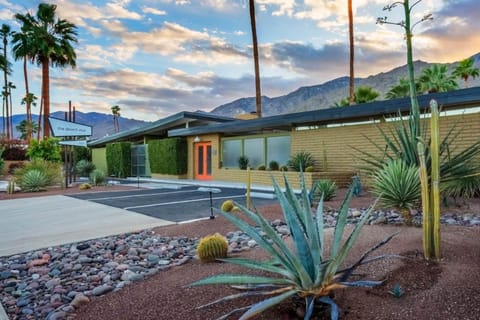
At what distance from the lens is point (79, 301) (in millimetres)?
3377

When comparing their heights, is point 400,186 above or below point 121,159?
below

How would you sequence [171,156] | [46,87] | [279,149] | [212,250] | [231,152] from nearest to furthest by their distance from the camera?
1. [212,250]
2. [279,149]
3. [231,152]
4. [171,156]
5. [46,87]

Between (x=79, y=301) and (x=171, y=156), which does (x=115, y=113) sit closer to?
(x=171, y=156)

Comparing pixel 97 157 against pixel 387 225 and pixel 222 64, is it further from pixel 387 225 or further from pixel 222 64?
pixel 387 225

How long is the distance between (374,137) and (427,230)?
980 cm

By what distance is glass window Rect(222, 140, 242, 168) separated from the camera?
18203 mm

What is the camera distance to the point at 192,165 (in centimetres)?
2125

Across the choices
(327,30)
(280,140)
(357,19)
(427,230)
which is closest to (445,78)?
(357,19)

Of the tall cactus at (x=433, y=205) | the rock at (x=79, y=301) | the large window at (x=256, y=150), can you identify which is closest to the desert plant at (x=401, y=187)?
the tall cactus at (x=433, y=205)

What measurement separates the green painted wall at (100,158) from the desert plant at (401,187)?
29.2 metres

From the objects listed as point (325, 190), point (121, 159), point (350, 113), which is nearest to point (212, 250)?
point (325, 190)

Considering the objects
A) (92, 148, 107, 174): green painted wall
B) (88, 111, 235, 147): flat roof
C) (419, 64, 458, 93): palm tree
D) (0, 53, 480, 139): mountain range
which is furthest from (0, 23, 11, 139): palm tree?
(419, 64, 458, 93): palm tree

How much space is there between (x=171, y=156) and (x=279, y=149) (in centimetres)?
818

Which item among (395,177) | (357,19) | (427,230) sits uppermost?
(357,19)
